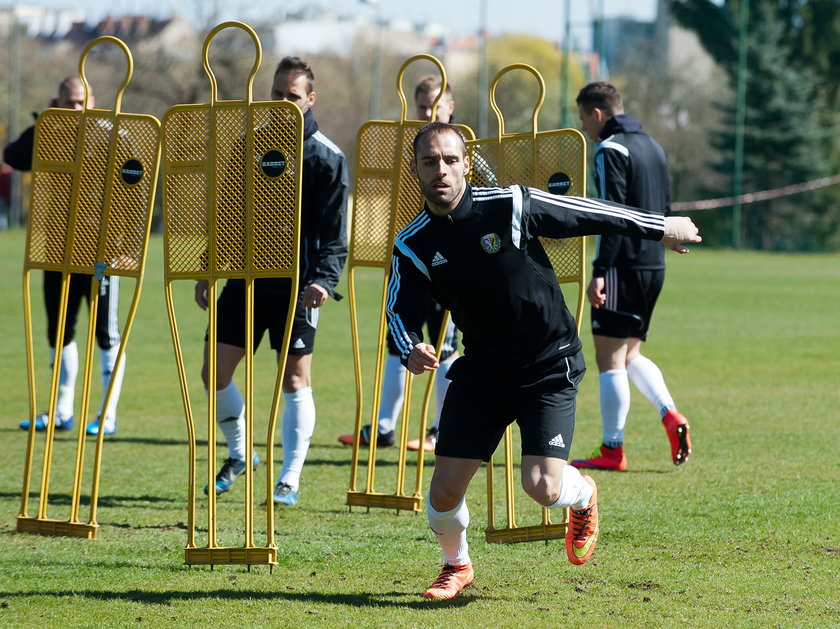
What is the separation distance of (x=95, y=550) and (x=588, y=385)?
7014 millimetres

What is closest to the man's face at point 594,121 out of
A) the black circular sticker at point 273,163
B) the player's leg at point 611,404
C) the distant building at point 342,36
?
the player's leg at point 611,404

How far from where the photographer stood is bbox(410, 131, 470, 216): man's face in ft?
16.3

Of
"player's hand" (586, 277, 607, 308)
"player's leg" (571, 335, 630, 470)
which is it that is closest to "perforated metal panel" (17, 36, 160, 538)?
"player's hand" (586, 277, 607, 308)

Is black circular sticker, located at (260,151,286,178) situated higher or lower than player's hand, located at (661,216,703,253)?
higher

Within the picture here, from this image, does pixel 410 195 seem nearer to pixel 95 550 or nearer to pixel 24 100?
pixel 95 550

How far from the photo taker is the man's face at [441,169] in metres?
4.96

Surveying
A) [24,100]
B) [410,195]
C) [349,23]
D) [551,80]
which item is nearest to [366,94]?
[551,80]

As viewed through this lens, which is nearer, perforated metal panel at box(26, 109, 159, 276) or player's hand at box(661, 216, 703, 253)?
player's hand at box(661, 216, 703, 253)

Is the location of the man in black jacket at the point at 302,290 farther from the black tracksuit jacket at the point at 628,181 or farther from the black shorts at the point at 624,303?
the black shorts at the point at 624,303

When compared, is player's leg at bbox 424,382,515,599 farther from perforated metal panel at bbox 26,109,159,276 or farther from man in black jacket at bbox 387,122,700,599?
perforated metal panel at bbox 26,109,159,276

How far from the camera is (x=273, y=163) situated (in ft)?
18.8

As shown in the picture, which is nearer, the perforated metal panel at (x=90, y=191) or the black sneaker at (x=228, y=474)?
the perforated metal panel at (x=90, y=191)

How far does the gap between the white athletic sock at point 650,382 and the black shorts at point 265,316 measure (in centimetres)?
246

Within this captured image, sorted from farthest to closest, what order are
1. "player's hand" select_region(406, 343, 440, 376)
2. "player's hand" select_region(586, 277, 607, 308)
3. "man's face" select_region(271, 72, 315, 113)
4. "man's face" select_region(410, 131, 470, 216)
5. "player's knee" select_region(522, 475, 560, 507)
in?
1. "player's hand" select_region(586, 277, 607, 308)
2. "man's face" select_region(271, 72, 315, 113)
3. "player's knee" select_region(522, 475, 560, 507)
4. "man's face" select_region(410, 131, 470, 216)
5. "player's hand" select_region(406, 343, 440, 376)
